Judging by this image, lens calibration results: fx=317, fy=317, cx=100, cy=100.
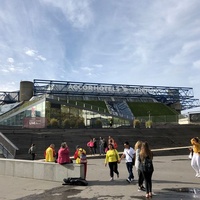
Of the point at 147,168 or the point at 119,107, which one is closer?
the point at 147,168

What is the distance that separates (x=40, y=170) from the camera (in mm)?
12812

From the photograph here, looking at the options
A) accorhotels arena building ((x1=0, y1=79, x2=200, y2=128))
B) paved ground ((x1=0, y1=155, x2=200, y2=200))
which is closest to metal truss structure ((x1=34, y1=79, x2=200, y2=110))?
accorhotels arena building ((x1=0, y1=79, x2=200, y2=128))

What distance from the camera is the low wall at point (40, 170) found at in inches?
457

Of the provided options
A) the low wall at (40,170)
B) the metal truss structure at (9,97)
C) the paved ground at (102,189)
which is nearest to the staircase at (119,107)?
the metal truss structure at (9,97)

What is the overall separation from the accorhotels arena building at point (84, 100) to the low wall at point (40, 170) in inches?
1134

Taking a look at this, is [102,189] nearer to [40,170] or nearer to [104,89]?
[40,170]

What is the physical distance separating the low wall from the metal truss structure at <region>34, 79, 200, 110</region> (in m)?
71.5

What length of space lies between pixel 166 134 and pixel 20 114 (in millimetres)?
20994

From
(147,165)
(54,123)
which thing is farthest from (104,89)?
(147,165)

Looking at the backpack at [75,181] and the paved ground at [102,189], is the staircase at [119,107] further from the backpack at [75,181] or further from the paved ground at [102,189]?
the backpack at [75,181]

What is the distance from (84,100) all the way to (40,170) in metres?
79.7

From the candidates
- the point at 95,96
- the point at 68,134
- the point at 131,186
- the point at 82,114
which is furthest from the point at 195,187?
the point at 95,96

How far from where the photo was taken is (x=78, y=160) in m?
12.4

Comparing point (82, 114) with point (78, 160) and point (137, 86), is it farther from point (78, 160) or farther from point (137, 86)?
point (137, 86)
